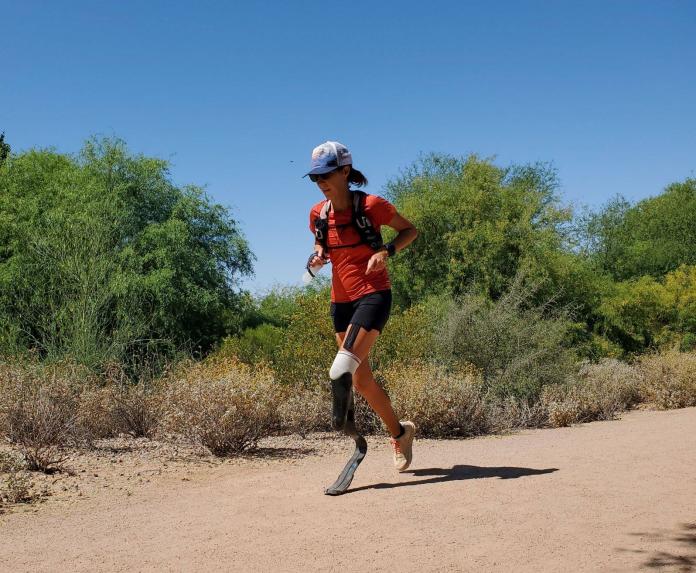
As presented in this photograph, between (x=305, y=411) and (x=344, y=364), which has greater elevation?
(x=344, y=364)

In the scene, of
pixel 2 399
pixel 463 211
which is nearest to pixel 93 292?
pixel 2 399

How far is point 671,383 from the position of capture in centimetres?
1384

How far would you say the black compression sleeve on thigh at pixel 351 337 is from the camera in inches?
211

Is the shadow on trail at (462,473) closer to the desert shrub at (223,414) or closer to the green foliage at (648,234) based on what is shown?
the desert shrub at (223,414)

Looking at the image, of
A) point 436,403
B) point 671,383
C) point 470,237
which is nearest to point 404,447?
point 436,403

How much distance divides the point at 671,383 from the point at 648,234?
29.6m

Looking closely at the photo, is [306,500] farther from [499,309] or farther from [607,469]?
[499,309]

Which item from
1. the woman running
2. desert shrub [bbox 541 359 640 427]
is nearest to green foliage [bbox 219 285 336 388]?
desert shrub [bbox 541 359 640 427]

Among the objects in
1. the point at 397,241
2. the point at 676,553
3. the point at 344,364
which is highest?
the point at 397,241

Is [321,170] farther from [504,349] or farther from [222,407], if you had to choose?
[504,349]

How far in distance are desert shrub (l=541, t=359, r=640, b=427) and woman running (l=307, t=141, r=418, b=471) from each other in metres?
6.44

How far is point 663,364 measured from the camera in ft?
47.8

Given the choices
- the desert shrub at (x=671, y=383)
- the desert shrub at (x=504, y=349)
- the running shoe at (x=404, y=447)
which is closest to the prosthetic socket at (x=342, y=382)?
the running shoe at (x=404, y=447)

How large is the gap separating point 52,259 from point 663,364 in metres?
11.6
